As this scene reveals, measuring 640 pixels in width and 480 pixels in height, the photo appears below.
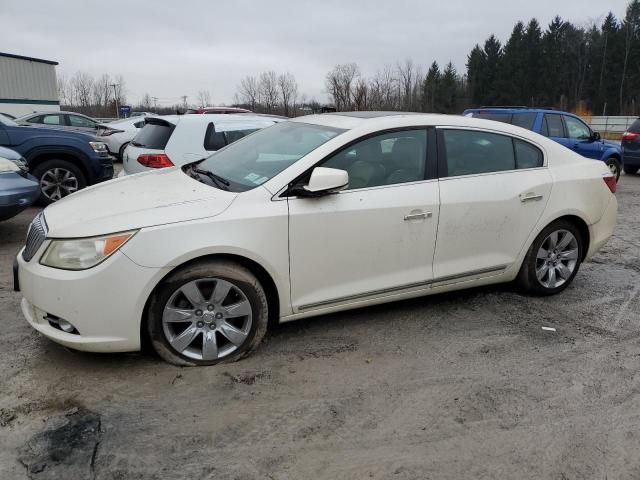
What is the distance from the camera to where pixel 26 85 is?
34188 mm

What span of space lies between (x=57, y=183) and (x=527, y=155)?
22.8 feet

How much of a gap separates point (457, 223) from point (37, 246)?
2898 mm

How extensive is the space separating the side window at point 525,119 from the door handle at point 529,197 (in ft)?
24.7

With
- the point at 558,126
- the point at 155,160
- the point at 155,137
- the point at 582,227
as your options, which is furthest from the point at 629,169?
the point at 155,160

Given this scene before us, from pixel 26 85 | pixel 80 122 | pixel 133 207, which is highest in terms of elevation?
pixel 26 85

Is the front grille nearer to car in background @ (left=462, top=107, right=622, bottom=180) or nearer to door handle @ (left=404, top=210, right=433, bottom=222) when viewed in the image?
door handle @ (left=404, top=210, right=433, bottom=222)

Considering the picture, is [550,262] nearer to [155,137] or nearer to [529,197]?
[529,197]

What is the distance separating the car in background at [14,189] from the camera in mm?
5859

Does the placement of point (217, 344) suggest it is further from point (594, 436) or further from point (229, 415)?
point (594, 436)

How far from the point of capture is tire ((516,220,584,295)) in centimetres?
461

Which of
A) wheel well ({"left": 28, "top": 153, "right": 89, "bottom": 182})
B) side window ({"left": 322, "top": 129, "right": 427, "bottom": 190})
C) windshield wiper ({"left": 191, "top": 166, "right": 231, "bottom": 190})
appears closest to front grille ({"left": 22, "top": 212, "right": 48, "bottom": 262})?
windshield wiper ({"left": 191, "top": 166, "right": 231, "bottom": 190})

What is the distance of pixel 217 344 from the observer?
3.45 m

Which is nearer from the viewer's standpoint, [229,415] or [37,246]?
[229,415]

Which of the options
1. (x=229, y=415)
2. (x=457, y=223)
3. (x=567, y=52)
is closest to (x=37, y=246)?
(x=229, y=415)
